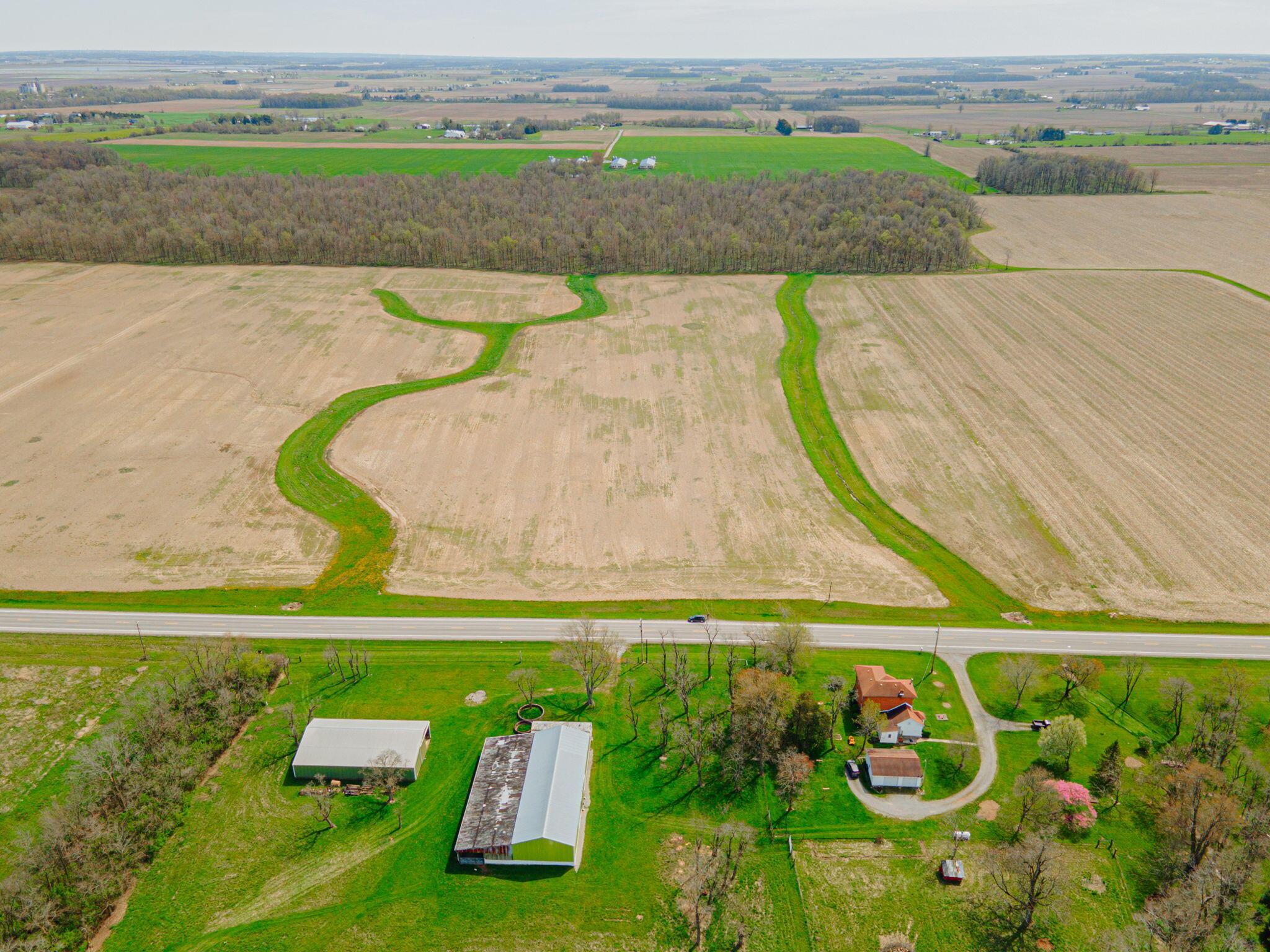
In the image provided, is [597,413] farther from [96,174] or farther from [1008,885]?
[96,174]

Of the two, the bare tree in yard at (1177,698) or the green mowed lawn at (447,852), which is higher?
the bare tree in yard at (1177,698)

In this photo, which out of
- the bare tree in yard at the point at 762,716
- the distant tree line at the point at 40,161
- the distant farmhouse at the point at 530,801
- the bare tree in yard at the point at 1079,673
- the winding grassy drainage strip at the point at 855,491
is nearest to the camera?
the distant farmhouse at the point at 530,801

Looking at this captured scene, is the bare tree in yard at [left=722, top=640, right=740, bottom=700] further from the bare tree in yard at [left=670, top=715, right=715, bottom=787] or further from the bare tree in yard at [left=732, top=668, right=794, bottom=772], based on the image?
the bare tree in yard at [left=670, top=715, right=715, bottom=787]

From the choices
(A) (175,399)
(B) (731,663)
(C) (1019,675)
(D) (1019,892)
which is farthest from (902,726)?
(A) (175,399)

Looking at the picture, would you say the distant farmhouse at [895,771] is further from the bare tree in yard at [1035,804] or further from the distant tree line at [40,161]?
the distant tree line at [40,161]

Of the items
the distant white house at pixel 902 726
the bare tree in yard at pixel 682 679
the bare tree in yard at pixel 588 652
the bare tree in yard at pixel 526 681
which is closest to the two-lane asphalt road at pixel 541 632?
the bare tree in yard at pixel 588 652

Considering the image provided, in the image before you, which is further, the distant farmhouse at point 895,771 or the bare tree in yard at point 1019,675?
the bare tree in yard at point 1019,675

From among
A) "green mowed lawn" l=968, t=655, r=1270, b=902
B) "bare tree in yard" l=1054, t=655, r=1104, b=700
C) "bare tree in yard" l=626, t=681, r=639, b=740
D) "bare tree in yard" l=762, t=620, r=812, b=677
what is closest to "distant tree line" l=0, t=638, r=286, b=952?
"bare tree in yard" l=626, t=681, r=639, b=740
